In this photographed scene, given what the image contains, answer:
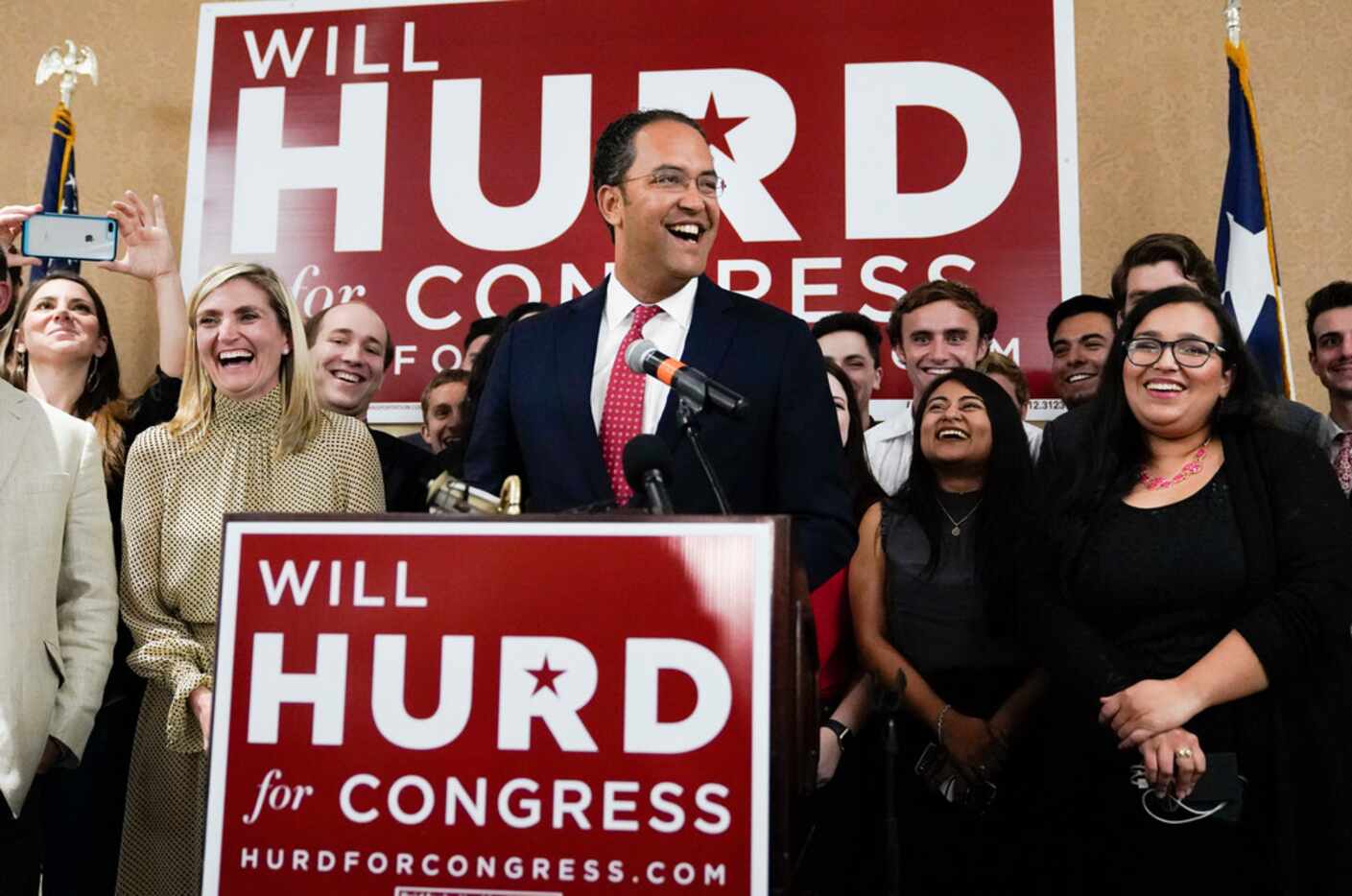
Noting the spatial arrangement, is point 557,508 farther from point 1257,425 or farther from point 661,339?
point 1257,425

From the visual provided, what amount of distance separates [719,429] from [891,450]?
5.38 feet

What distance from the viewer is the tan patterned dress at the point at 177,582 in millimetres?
2221

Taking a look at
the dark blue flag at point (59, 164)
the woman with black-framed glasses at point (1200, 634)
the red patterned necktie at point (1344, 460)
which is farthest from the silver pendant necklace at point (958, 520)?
the dark blue flag at point (59, 164)

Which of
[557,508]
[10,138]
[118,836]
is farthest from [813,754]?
[10,138]

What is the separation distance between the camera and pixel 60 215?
3158 millimetres

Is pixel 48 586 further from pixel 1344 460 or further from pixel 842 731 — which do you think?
pixel 1344 460

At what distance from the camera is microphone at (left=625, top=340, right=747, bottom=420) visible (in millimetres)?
1493

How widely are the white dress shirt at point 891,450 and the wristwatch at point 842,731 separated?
914mm

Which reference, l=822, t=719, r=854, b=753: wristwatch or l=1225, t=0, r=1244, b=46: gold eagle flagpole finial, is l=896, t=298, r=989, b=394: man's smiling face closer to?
l=822, t=719, r=854, b=753: wristwatch

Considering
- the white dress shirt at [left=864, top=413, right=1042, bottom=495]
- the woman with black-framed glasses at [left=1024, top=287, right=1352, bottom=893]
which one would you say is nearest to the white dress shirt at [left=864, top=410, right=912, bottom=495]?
the white dress shirt at [left=864, top=413, right=1042, bottom=495]

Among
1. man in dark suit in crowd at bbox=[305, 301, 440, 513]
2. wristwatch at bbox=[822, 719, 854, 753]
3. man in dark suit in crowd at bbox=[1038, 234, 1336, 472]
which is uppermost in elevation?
man in dark suit in crowd at bbox=[1038, 234, 1336, 472]

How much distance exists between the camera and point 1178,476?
219 cm

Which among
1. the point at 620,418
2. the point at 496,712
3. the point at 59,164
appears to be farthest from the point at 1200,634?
the point at 59,164

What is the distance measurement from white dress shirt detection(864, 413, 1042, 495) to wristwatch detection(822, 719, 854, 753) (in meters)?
0.91
